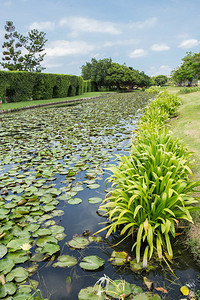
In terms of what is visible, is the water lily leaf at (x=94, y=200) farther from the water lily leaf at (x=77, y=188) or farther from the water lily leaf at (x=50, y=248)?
the water lily leaf at (x=50, y=248)

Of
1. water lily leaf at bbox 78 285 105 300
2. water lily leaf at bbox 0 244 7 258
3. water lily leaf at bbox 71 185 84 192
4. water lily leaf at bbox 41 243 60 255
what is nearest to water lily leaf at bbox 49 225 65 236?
water lily leaf at bbox 41 243 60 255

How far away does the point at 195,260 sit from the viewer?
1.87 metres

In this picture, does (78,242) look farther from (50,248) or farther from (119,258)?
(119,258)

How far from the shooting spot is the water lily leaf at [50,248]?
73.6 inches

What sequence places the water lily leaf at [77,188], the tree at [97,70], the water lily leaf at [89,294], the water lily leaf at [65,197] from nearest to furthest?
1. the water lily leaf at [89,294]
2. the water lily leaf at [65,197]
3. the water lily leaf at [77,188]
4. the tree at [97,70]

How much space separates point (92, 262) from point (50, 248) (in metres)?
0.43

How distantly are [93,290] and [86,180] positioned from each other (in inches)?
79.6

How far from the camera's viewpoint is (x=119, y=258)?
1877mm

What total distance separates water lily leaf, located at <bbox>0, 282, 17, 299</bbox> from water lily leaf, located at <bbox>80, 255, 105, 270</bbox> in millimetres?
552

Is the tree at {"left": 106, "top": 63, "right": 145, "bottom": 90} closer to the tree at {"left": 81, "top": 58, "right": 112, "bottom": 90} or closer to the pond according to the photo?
the tree at {"left": 81, "top": 58, "right": 112, "bottom": 90}

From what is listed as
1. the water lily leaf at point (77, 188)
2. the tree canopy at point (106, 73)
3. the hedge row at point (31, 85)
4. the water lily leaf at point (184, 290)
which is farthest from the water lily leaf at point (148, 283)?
the tree canopy at point (106, 73)

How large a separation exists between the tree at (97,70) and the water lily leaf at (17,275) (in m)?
45.5

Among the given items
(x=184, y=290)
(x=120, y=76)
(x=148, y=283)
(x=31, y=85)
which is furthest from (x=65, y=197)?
(x=120, y=76)

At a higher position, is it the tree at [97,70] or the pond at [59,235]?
the tree at [97,70]
